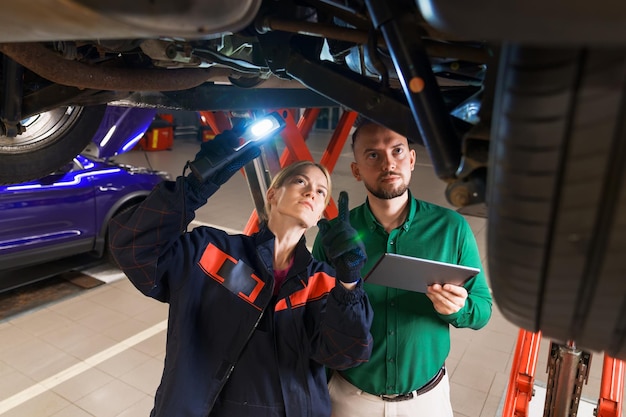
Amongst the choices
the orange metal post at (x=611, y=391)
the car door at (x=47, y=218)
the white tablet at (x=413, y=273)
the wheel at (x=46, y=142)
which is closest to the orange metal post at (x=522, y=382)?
the orange metal post at (x=611, y=391)

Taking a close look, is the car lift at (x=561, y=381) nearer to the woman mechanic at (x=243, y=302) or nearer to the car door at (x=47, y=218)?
the woman mechanic at (x=243, y=302)

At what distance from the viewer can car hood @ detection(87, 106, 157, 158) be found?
2.67m

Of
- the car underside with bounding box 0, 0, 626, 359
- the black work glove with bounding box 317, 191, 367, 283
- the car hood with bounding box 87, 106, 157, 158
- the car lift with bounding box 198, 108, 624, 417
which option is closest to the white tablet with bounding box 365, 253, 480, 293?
the black work glove with bounding box 317, 191, 367, 283

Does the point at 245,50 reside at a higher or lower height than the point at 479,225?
higher

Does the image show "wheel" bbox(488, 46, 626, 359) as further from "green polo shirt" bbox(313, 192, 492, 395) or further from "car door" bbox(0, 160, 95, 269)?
"car door" bbox(0, 160, 95, 269)

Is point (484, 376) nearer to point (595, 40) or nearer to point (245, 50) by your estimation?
point (245, 50)

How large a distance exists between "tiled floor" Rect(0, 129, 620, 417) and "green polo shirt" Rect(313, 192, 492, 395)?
108 cm

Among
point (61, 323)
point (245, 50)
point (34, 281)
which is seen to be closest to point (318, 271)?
point (245, 50)

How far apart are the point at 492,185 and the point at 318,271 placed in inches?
31.5

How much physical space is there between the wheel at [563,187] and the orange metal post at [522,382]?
47.1 inches

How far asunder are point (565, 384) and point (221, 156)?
1382mm

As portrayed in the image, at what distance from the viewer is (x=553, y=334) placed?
557 millimetres

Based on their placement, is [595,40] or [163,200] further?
[163,200]

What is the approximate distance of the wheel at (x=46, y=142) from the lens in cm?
157
